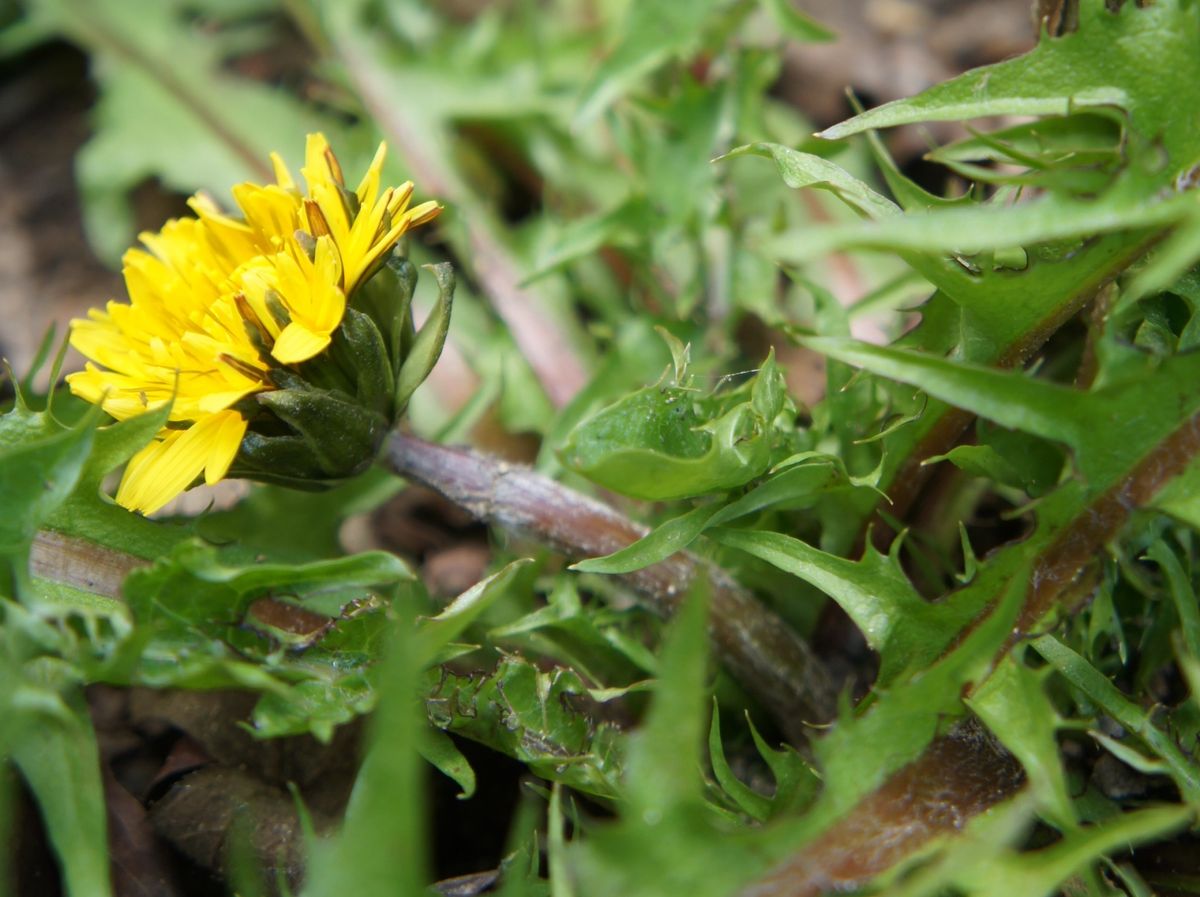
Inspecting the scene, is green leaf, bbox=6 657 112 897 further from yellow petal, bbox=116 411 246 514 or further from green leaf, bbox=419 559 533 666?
green leaf, bbox=419 559 533 666

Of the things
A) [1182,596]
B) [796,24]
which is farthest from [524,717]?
[796,24]

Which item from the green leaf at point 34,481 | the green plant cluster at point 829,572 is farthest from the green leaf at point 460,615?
the green leaf at point 34,481

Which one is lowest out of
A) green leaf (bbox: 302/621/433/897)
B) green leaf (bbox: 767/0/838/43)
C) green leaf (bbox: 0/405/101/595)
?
green leaf (bbox: 767/0/838/43)

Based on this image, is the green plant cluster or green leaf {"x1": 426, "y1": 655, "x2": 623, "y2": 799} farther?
green leaf {"x1": 426, "y1": 655, "x2": 623, "y2": 799}

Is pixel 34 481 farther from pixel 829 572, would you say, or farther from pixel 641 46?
pixel 641 46

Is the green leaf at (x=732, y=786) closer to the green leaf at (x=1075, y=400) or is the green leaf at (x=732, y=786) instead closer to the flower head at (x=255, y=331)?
the green leaf at (x=1075, y=400)

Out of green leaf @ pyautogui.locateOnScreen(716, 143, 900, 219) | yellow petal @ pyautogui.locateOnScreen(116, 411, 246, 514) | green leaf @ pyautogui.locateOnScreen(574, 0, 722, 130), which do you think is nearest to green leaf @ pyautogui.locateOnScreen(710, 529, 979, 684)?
green leaf @ pyautogui.locateOnScreen(716, 143, 900, 219)
